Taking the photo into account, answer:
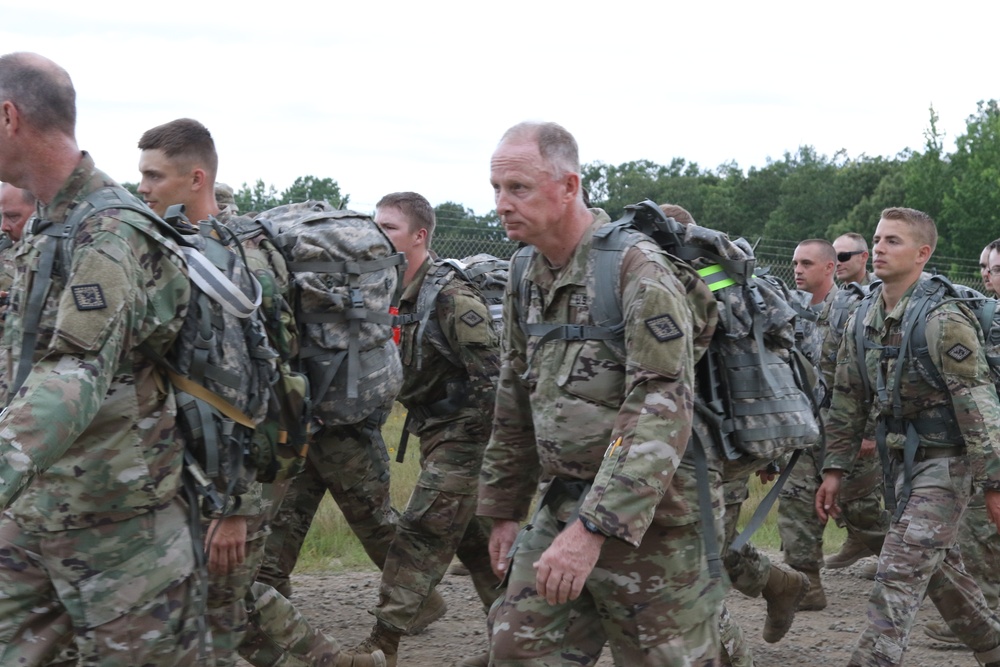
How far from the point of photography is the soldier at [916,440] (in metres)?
5.82

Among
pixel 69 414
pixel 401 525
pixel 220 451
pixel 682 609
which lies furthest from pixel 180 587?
pixel 401 525

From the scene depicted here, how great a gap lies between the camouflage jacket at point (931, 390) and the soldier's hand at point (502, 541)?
2562mm

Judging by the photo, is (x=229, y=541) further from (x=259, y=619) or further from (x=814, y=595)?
(x=814, y=595)

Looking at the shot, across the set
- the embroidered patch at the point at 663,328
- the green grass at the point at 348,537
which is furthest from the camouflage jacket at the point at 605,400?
the green grass at the point at 348,537

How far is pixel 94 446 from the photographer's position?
11.7 ft

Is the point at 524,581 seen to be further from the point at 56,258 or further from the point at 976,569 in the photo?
the point at 976,569

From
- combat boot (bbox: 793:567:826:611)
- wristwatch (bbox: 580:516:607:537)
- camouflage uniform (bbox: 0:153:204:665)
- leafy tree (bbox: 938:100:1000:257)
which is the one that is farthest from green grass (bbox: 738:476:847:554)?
leafy tree (bbox: 938:100:1000:257)

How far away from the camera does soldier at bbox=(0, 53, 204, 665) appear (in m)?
3.47

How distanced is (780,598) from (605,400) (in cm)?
329

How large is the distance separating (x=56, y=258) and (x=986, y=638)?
4832 millimetres

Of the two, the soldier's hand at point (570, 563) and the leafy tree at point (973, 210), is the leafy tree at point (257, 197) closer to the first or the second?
the soldier's hand at point (570, 563)

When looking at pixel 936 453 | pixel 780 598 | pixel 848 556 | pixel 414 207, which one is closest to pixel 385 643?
pixel 780 598

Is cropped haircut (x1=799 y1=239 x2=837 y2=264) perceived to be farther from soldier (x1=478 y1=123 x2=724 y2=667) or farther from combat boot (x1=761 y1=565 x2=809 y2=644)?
soldier (x1=478 y1=123 x2=724 y2=667)

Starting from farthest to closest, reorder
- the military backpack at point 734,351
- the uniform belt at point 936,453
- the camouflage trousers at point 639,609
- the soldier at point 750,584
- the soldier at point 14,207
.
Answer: the soldier at point 14,207 < the uniform belt at point 936,453 < the soldier at point 750,584 < the military backpack at point 734,351 < the camouflage trousers at point 639,609
